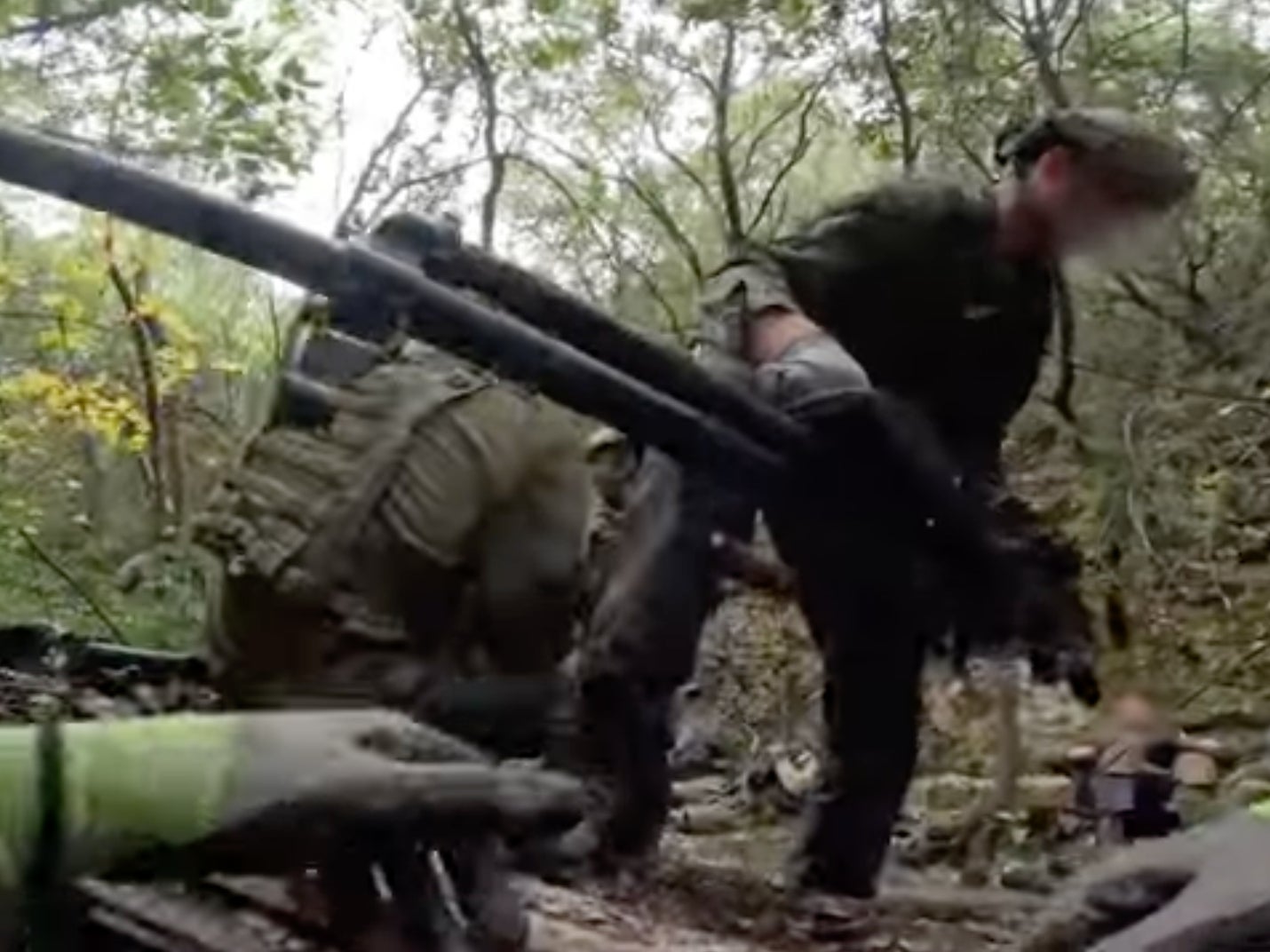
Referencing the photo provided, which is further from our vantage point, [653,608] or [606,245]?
[606,245]

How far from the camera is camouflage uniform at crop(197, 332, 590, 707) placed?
0.74m

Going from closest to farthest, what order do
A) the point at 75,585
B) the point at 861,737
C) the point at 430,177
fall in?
the point at 861,737 < the point at 75,585 < the point at 430,177

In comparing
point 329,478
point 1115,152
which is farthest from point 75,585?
point 1115,152

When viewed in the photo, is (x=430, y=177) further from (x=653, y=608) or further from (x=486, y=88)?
(x=653, y=608)

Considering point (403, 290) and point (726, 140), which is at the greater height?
point (726, 140)

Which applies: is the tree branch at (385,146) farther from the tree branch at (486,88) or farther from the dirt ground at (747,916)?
the dirt ground at (747,916)

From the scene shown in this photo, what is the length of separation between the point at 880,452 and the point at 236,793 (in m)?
0.49

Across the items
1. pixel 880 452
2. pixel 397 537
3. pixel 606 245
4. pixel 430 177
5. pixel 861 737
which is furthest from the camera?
pixel 430 177

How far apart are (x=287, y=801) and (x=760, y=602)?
0.58 metres

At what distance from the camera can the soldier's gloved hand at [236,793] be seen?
42cm

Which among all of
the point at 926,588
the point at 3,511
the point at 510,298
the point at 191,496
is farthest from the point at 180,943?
the point at 3,511

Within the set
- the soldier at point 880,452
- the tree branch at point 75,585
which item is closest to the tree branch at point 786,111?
the tree branch at point 75,585

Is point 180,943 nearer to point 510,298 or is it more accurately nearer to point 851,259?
point 510,298

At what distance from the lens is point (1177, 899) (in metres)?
0.57
